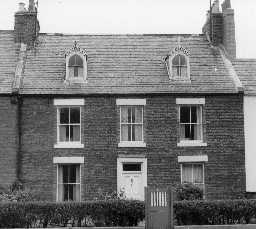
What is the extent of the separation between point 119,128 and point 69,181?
11.6ft

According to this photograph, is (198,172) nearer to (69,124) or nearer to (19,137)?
(69,124)

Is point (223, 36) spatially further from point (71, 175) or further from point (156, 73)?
point (71, 175)

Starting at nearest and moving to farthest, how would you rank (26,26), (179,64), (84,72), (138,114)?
(138,114)
(84,72)
(179,64)
(26,26)

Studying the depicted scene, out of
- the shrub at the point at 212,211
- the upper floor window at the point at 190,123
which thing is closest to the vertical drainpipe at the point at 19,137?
the upper floor window at the point at 190,123

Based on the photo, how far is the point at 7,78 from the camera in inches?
1202

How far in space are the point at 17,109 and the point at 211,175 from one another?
993cm

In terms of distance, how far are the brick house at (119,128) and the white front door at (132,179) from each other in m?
0.05

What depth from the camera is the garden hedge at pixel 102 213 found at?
72.0ft

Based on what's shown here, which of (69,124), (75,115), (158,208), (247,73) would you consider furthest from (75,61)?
(158,208)

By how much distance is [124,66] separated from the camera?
31.9 meters

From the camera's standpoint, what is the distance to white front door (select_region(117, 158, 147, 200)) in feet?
96.6

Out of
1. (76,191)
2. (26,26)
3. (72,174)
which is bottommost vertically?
(76,191)

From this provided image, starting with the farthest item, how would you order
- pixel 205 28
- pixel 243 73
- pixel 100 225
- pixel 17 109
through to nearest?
pixel 205 28 < pixel 243 73 < pixel 17 109 < pixel 100 225

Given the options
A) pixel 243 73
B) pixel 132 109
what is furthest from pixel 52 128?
pixel 243 73
